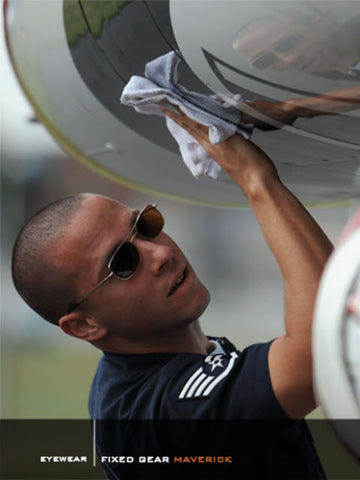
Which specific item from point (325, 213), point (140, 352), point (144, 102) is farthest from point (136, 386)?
point (325, 213)

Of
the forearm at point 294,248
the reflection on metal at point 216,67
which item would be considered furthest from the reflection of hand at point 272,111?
the forearm at point 294,248

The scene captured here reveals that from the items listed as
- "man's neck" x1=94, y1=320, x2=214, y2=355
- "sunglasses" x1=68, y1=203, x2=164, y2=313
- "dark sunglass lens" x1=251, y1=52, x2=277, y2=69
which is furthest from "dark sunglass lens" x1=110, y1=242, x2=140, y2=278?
"dark sunglass lens" x1=251, y1=52, x2=277, y2=69

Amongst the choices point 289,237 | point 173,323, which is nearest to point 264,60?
point 289,237

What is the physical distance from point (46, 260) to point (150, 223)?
13cm

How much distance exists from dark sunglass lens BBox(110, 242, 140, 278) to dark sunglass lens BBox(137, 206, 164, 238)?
0.04 m

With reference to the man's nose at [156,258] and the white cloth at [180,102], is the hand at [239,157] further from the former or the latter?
the man's nose at [156,258]

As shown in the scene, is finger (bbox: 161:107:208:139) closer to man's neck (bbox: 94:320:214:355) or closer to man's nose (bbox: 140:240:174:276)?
man's nose (bbox: 140:240:174:276)

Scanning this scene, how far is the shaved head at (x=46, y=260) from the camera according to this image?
2.79 feet

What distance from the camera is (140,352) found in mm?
890

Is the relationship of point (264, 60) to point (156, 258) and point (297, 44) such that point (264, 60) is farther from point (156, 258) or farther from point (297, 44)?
point (156, 258)

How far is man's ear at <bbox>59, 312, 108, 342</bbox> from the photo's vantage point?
87cm

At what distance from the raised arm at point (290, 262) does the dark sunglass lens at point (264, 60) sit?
3.9 inches

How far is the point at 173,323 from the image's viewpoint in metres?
0.85

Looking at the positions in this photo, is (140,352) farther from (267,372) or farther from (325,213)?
(325,213)
